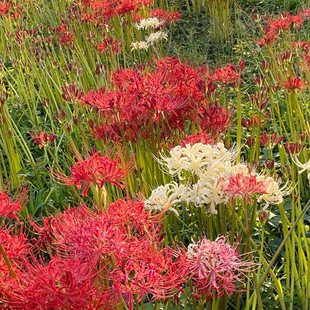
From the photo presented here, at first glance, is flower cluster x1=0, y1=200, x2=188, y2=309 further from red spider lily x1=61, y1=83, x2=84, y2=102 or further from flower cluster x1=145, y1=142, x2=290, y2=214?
red spider lily x1=61, y1=83, x2=84, y2=102

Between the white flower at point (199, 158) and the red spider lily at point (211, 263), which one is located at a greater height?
the white flower at point (199, 158)

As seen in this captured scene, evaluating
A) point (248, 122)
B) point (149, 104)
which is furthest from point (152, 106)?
point (248, 122)

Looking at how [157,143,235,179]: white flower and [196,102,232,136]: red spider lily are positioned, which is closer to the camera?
[157,143,235,179]: white flower

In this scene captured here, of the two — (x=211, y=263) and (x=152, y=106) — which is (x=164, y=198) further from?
(x=152, y=106)

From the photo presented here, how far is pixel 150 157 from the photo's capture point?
2221 millimetres

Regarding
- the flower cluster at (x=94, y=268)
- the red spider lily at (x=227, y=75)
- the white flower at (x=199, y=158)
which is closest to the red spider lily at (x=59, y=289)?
the flower cluster at (x=94, y=268)

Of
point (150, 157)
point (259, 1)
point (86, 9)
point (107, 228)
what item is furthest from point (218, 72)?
point (259, 1)

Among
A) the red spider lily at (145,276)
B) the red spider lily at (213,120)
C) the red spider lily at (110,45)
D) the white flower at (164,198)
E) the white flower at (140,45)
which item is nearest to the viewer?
the red spider lily at (145,276)

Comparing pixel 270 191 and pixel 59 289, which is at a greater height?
pixel 59 289

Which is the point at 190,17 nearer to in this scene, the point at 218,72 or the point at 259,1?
the point at 259,1

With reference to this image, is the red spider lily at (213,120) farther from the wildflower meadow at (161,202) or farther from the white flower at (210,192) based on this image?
the white flower at (210,192)

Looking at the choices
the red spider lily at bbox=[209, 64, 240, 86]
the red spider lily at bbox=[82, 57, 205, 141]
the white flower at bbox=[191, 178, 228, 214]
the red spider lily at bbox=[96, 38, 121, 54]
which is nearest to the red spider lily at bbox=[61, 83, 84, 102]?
the red spider lily at bbox=[82, 57, 205, 141]

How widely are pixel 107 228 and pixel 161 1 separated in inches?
174

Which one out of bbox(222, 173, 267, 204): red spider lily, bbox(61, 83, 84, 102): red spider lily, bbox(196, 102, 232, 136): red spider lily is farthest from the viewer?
bbox(61, 83, 84, 102): red spider lily
